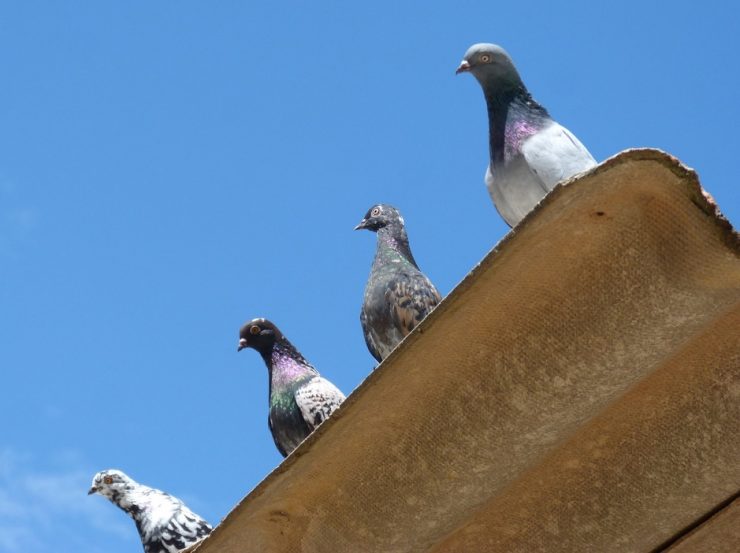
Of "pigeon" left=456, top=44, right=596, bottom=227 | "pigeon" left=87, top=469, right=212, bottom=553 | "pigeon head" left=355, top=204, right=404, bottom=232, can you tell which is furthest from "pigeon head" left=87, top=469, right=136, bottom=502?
"pigeon" left=456, top=44, right=596, bottom=227

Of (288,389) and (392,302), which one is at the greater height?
(288,389)

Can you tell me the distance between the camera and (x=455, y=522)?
4.22 metres

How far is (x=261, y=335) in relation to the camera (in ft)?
26.6

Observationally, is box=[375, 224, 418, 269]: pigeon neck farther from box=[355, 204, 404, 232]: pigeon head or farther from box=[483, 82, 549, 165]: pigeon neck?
box=[483, 82, 549, 165]: pigeon neck

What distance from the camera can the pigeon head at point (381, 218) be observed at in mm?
7393

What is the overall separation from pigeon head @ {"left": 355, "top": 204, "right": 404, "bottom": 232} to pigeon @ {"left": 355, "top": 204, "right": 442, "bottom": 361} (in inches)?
12.5

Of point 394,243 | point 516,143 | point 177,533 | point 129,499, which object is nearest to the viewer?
point 516,143

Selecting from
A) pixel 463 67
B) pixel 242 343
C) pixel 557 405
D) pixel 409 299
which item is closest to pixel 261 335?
pixel 242 343

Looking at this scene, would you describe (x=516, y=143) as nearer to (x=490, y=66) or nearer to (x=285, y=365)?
(x=490, y=66)

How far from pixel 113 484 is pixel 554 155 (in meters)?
4.19

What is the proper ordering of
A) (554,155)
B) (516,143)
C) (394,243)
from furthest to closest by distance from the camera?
(394,243)
(516,143)
(554,155)

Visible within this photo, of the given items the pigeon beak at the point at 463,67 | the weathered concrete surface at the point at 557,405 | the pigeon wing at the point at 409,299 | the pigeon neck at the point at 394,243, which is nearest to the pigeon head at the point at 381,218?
the pigeon neck at the point at 394,243

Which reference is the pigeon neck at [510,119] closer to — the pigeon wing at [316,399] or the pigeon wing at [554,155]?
the pigeon wing at [554,155]

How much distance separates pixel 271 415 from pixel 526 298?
4270 millimetres
